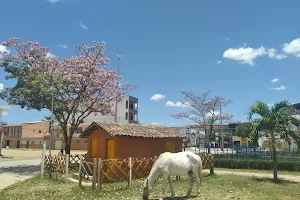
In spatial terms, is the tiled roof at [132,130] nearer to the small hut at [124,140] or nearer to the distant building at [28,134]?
the small hut at [124,140]

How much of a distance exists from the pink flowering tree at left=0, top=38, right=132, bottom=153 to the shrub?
47.4ft

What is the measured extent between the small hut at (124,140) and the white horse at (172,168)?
234 inches

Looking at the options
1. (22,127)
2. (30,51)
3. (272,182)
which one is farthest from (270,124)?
(22,127)

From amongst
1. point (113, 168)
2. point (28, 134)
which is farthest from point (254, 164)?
point (28, 134)

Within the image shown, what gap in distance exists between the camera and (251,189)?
1417 centimetres

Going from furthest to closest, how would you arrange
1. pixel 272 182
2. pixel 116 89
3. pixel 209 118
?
pixel 209 118, pixel 116 89, pixel 272 182

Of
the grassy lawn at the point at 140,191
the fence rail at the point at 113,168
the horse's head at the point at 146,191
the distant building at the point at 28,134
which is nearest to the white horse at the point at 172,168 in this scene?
the horse's head at the point at 146,191

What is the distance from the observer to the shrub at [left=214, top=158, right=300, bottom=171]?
23.6 meters

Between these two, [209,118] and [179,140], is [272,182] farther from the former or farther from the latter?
[209,118]

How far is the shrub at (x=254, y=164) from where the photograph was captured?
23.6 meters

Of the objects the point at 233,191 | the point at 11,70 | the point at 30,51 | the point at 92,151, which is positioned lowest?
the point at 233,191

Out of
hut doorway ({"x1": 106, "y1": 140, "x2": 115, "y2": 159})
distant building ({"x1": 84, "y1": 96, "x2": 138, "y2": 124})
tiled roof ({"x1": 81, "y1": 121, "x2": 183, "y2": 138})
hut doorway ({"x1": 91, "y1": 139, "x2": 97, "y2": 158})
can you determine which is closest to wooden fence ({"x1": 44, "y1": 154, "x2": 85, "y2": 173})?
hut doorway ({"x1": 91, "y1": 139, "x2": 97, "y2": 158})

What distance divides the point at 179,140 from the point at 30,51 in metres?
16.2

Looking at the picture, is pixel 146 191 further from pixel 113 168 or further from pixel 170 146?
pixel 170 146
